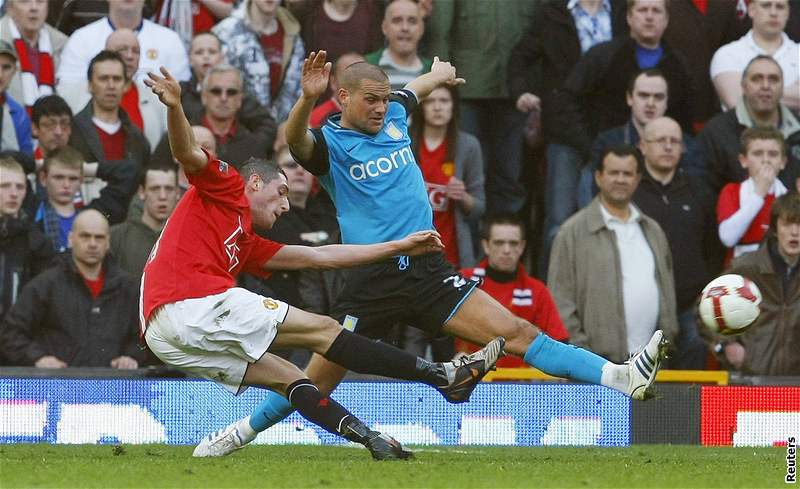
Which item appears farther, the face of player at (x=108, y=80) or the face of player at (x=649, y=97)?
the face of player at (x=649, y=97)

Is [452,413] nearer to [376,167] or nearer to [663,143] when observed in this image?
[376,167]

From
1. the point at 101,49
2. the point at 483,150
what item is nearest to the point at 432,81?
the point at 483,150

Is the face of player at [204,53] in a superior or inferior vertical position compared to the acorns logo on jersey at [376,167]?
superior

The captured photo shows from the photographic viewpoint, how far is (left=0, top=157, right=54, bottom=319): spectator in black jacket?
41.9 ft

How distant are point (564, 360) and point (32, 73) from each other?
6778mm

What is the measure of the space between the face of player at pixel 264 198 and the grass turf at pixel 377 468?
148cm

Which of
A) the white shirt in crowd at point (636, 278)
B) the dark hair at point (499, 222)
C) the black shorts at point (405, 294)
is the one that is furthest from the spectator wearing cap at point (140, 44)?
the black shorts at point (405, 294)

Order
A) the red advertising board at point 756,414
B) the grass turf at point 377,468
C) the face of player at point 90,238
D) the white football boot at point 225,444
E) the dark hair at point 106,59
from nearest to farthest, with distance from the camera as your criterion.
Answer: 1. the grass turf at point 377,468
2. the white football boot at point 225,444
3. the red advertising board at point 756,414
4. the face of player at point 90,238
5. the dark hair at point 106,59

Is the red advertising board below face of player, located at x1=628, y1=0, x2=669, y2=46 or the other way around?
below

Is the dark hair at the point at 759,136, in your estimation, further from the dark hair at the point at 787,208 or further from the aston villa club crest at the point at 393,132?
the aston villa club crest at the point at 393,132

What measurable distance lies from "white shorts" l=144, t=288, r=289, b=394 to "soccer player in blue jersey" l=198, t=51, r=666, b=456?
31.4 inches

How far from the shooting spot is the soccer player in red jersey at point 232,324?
881 cm

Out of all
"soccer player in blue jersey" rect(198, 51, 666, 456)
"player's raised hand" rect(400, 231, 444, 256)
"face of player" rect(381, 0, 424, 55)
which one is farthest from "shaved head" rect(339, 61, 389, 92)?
"face of player" rect(381, 0, 424, 55)

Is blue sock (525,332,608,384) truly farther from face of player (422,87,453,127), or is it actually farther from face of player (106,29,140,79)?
face of player (106,29,140,79)
